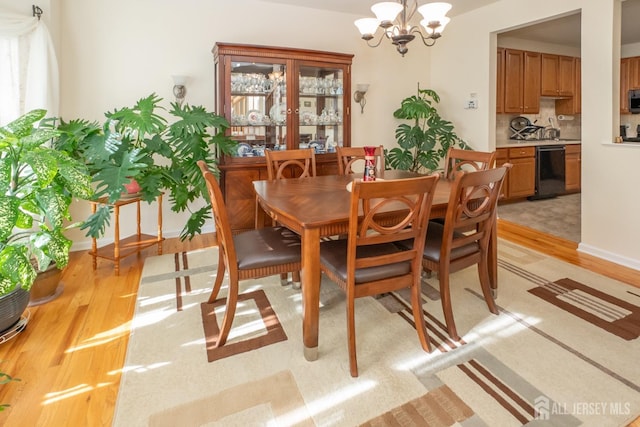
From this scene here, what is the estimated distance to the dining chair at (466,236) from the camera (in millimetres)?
1897

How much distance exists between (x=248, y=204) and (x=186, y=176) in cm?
66

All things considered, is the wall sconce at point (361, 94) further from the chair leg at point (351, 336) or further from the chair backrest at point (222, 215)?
the chair leg at point (351, 336)

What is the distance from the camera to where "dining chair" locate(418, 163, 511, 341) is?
1897mm

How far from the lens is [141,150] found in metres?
2.89

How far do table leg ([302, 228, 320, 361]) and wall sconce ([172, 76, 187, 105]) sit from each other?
8.63ft

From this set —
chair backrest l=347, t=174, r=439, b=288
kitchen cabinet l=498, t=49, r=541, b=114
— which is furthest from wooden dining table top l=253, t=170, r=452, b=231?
kitchen cabinet l=498, t=49, r=541, b=114

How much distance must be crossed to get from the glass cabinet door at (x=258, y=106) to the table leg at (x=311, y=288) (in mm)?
2203

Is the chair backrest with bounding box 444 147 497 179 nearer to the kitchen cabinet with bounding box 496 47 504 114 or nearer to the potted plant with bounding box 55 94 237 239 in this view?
the potted plant with bounding box 55 94 237 239

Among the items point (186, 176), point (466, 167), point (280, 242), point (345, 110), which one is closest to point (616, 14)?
point (466, 167)

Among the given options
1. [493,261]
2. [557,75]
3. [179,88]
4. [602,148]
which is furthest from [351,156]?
[557,75]

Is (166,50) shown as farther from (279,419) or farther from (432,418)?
(432,418)

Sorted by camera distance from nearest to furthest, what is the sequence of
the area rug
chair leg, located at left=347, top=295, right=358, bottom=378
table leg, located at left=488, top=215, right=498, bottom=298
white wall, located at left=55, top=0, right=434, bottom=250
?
the area rug
chair leg, located at left=347, top=295, right=358, bottom=378
table leg, located at left=488, top=215, right=498, bottom=298
white wall, located at left=55, top=0, right=434, bottom=250

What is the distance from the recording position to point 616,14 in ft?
10.1

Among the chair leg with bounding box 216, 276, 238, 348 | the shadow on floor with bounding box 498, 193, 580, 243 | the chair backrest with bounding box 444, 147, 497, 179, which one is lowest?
the chair leg with bounding box 216, 276, 238, 348
